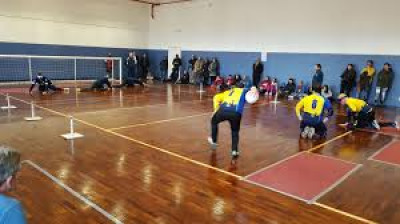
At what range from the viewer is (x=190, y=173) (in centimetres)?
510

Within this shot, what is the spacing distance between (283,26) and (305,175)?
12123mm

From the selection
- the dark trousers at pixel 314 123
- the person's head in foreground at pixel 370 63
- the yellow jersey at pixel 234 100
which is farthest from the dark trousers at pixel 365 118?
the person's head in foreground at pixel 370 63

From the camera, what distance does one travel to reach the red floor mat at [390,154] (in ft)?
20.1

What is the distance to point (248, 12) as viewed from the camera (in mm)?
17328

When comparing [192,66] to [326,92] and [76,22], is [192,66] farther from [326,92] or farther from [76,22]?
[326,92]

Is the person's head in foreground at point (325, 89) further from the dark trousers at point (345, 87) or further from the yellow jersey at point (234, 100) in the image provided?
the yellow jersey at point (234, 100)

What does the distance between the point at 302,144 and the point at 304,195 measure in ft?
8.84

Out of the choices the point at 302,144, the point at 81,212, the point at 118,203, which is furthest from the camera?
the point at 302,144

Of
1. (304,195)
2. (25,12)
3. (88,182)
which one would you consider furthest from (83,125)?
(25,12)

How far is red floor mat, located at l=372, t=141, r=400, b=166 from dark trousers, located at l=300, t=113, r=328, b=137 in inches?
50.2

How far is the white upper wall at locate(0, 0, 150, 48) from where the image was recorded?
56.3 ft

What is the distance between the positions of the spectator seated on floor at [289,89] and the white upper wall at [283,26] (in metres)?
1.60

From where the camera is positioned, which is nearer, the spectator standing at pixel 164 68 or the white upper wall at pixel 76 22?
the white upper wall at pixel 76 22

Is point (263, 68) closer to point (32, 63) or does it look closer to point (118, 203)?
point (32, 63)
